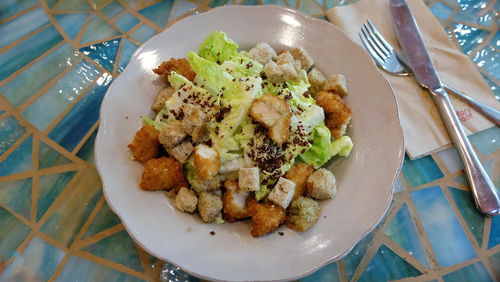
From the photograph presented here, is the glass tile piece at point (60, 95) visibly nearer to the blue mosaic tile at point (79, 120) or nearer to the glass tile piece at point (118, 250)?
the blue mosaic tile at point (79, 120)

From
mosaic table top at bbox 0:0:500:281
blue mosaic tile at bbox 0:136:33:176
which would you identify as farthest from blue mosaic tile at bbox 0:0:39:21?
blue mosaic tile at bbox 0:136:33:176

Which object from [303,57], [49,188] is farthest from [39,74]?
[303,57]

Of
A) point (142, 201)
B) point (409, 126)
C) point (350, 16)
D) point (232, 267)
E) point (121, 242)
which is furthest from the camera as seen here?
point (350, 16)

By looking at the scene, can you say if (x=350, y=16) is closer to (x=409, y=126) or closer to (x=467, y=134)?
(x=409, y=126)

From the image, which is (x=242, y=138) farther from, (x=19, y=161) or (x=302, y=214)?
(x=19, y=161)

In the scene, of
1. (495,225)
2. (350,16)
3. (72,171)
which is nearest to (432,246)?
(495,225)
